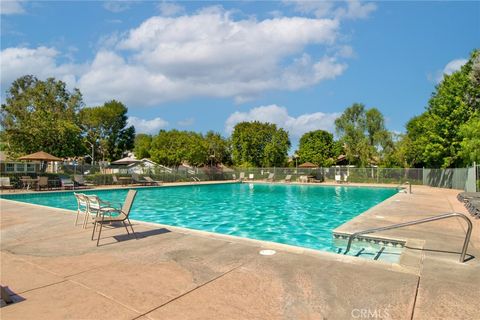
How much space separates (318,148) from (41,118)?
33763 mm

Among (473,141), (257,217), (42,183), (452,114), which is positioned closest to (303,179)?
(452,114)

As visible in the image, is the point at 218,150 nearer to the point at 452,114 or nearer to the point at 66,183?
the point at 66,183

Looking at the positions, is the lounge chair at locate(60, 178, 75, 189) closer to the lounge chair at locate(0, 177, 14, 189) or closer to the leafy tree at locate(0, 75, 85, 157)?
the lounge chair at locate(0, 177, 14, 189)

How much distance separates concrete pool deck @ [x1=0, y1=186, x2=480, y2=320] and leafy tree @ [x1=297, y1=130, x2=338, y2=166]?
3892cm

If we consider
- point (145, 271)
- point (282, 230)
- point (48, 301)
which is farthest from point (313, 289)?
point (282, 230)

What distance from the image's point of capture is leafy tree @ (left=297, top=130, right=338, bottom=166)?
44000mm

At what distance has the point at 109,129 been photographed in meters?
48.6

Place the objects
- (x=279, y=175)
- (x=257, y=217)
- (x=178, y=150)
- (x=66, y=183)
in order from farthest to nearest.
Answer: (x=178, y=150) → (x=279, y=175) → (x=66, y=183) → (x=257, y=217)

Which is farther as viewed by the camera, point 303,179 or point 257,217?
point 303,179

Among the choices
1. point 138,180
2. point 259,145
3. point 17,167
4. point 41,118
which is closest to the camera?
point 17,167

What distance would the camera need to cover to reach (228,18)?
13125mm

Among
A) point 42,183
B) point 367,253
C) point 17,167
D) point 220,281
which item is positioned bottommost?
point 367,253

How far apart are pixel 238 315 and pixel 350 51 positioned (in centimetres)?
1749

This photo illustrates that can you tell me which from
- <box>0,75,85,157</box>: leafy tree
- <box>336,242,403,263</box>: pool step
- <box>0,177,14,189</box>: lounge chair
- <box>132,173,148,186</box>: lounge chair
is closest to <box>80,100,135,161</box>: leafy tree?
<box>0,75,85,157</box>: leafy tree
